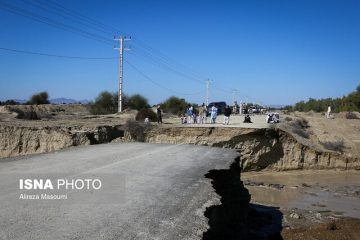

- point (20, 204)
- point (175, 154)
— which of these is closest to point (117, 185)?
point (20, 204)

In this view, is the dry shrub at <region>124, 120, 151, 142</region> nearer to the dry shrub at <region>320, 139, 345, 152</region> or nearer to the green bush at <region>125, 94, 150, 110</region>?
the dry shrub at <region>320, 139, 345, 152</region>

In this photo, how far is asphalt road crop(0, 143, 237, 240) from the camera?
6039mm

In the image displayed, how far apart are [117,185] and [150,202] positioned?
4.55ft

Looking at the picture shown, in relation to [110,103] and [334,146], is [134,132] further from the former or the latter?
[110,103]

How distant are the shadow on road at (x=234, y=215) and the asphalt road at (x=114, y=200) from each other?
35 cm

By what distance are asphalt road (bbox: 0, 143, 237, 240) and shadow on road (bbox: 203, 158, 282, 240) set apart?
347 mm

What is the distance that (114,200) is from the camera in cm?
764

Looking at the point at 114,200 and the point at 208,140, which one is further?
the point at 208,140

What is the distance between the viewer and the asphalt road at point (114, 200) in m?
6.04

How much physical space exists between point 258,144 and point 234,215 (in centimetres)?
1525

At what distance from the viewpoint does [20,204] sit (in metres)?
7.02

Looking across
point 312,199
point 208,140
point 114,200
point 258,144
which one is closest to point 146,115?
point 208,140

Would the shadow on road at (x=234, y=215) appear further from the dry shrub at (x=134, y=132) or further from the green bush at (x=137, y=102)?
the green bush at (x=137, y=102)

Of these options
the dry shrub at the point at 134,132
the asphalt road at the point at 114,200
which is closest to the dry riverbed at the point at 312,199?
the asphalt road at the point at 114,200
